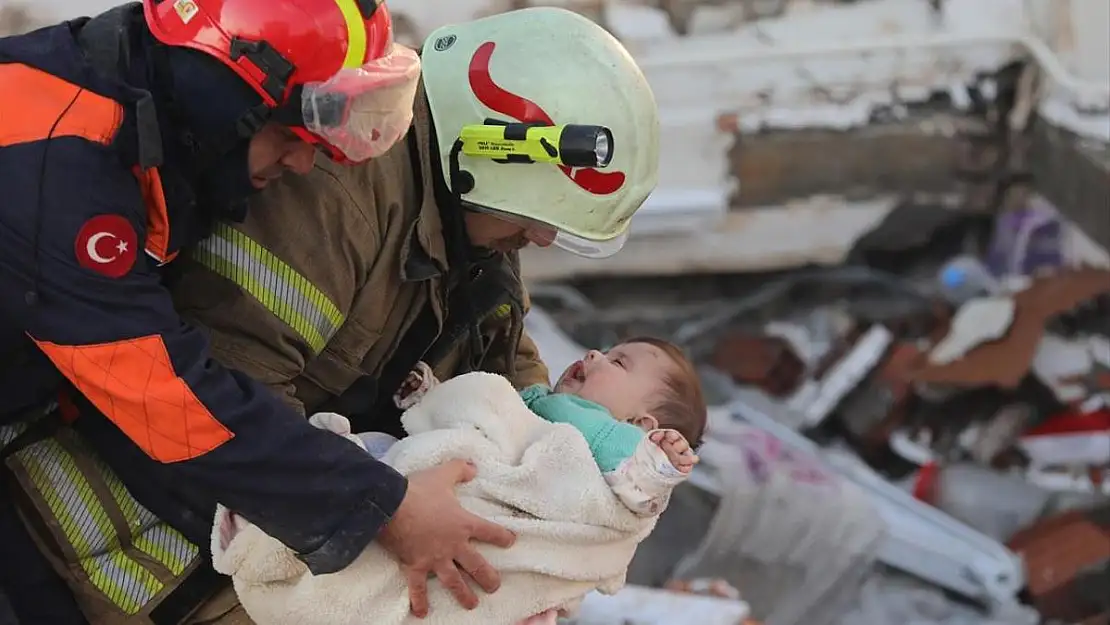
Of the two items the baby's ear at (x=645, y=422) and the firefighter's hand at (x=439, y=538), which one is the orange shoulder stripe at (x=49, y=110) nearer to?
the firefighter's hand at (x=439, y=538)

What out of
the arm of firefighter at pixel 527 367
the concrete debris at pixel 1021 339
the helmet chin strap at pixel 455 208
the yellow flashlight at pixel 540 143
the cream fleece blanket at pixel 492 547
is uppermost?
the yellow flashlight at pixel 540 143

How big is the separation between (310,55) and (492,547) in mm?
778

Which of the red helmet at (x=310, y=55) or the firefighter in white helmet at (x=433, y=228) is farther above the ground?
the red helmet at (x=310, y=55)

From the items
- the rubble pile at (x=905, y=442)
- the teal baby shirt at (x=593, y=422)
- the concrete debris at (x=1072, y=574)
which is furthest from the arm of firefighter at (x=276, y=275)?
the concrete debris at (x=1072, y=574)

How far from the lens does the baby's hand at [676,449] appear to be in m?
2.01

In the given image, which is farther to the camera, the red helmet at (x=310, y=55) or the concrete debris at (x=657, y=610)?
the concrete debris at (x=657, y=610)

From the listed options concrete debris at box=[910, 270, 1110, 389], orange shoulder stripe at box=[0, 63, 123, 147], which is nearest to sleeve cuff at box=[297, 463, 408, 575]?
orange shoulder stripe at box=[0, 63, 123, 147]

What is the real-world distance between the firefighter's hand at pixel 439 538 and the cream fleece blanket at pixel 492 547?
0.09ft

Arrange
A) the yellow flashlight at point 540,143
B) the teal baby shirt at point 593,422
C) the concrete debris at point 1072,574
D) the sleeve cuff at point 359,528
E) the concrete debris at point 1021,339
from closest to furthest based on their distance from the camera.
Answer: the sleeve cuff at point 359,528 → the yellow flashlight at point 540,143 → the teal baby shirt at point 593,422 → the concrete debris at point 1072,574 → the concrete debris at point 1021,339

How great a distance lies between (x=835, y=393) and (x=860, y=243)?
2.21ft

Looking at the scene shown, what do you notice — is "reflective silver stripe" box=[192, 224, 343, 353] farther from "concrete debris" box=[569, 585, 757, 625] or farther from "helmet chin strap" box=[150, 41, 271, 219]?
"concrete debris" box=[569, 585, 757, 625]

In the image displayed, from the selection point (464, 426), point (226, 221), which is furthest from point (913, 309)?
point (226, 221)

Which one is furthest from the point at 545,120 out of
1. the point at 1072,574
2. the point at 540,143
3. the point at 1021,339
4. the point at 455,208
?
the point at 1021,339

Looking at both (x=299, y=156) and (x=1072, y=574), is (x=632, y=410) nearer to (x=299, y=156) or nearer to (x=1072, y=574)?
(x=299, y=156)
